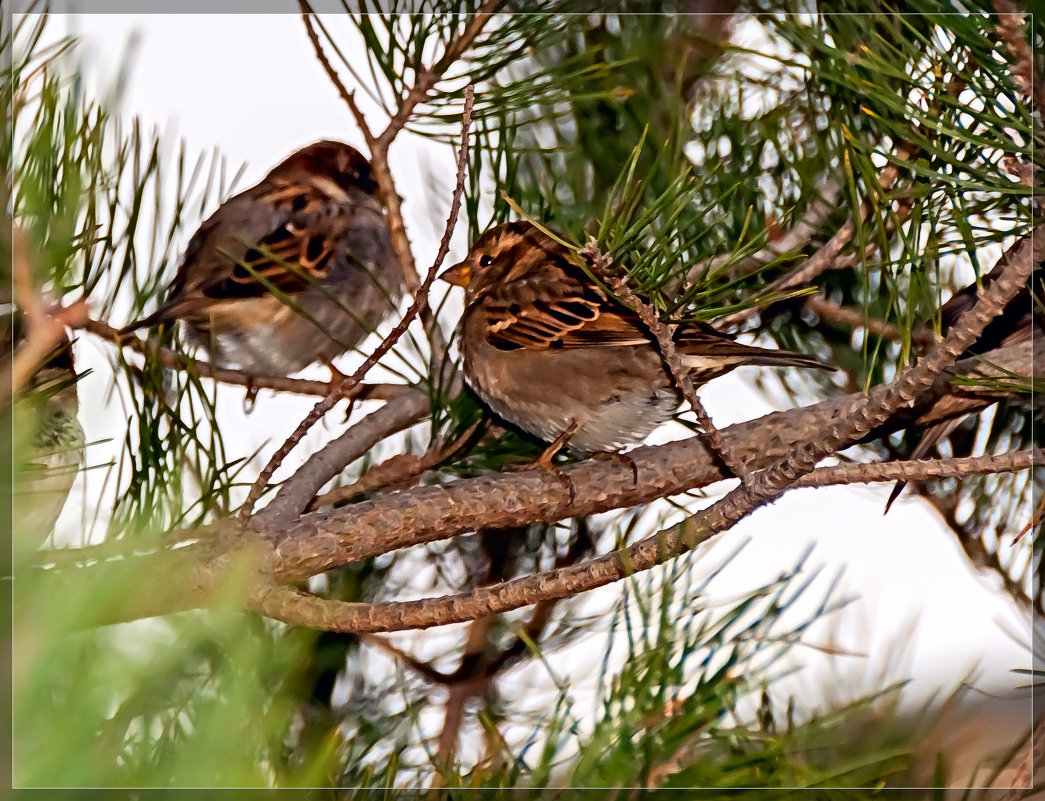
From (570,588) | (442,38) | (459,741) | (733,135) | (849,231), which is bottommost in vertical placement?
(459,741)

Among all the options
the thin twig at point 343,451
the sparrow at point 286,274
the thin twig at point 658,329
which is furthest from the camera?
the sparrow at point 286,274

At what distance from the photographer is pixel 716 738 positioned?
780 millimetres

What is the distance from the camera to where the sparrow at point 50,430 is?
0.62 meters

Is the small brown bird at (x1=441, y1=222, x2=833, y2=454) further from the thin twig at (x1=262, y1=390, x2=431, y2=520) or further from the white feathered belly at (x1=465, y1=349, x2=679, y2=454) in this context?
the thin twig at (x1=262, y1=390, x2=431, y2=520)

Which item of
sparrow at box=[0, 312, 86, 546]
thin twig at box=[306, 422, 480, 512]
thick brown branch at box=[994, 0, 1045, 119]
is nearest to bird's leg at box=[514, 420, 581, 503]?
thin twig at box=[306, 422, 480, 512]

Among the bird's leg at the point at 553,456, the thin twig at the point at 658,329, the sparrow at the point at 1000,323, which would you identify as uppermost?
the thin twig at the point at 658,329

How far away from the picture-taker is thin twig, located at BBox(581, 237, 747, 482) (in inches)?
29.0

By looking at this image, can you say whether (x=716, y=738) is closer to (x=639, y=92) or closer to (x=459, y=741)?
(x=459, y=741)

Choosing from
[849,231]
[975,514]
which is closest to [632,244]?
[849,231]

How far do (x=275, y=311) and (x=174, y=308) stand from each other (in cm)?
44

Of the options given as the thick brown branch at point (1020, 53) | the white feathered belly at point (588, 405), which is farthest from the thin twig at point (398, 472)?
the thick brown branch at point (1020, 53)

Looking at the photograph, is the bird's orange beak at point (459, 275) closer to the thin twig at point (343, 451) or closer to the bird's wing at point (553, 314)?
the bird's wing at point (553, 314)

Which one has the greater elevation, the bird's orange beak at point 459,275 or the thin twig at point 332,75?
the thin twig at point 332,75

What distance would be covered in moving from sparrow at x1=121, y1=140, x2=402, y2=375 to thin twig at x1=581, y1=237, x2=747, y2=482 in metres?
1.20
